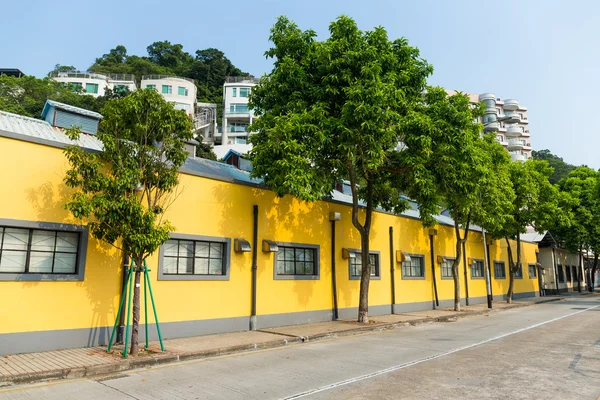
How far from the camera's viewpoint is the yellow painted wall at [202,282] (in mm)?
9125

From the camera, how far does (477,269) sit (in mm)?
27250

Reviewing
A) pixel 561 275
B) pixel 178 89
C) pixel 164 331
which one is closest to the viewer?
pixel 164 331

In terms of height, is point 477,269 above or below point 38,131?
below

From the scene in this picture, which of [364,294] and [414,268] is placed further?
[414,268]

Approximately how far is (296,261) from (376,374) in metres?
7.86

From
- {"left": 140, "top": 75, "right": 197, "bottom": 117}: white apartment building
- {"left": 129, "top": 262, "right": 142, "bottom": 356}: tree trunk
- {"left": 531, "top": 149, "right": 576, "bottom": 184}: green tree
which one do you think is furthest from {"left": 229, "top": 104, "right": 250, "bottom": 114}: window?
{"left": 129, "top": 262, "right": 142, "bottom": 356}: tree trunk

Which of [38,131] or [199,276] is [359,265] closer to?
[199,276]

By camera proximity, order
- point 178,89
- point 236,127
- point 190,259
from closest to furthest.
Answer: point 190,259 → point 178,89 → point 236,127

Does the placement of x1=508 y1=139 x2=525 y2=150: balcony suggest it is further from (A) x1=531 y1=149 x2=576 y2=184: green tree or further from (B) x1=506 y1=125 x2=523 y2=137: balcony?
(A) x1=531 y1=149 x2=576 y2=184: green tree

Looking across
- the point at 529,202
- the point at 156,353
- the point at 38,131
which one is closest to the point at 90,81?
the point at 38,131

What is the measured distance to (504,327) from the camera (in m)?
14.9

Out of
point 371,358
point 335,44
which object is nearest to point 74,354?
point 371,358

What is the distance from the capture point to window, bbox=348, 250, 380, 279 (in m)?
17.4

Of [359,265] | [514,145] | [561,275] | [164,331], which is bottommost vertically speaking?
[164,331]
